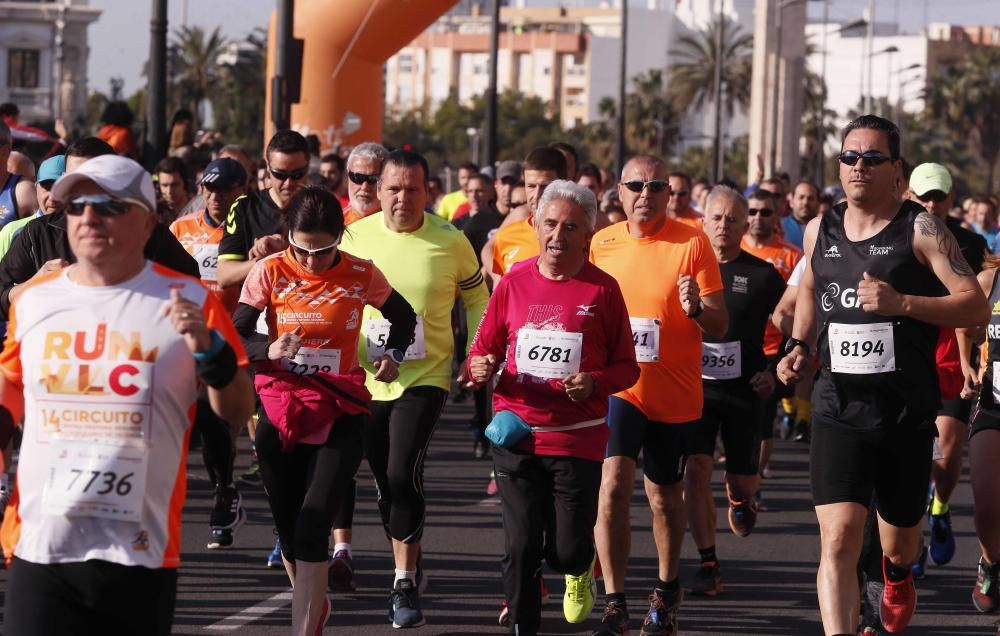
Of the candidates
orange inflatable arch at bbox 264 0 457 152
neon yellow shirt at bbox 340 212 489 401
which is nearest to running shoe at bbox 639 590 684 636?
neon yellow shirt at bbox 340 212 489 401

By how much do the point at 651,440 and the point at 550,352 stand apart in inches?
59.1

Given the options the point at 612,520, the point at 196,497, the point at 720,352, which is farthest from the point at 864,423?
Answer: the point at 196,497

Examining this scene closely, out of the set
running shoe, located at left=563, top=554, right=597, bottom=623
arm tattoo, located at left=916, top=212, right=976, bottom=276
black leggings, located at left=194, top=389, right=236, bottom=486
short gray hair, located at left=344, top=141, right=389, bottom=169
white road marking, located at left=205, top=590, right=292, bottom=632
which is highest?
short gray hair, located at left=344, top=141, right=389, bottom=169

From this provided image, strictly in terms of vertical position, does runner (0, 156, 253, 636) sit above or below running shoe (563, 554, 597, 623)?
above

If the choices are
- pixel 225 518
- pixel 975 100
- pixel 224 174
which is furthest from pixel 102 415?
pixel 975 100

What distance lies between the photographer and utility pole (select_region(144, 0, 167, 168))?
58.0 ft

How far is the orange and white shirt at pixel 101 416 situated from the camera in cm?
465

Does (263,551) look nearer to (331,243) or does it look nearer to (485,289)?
(485,289)

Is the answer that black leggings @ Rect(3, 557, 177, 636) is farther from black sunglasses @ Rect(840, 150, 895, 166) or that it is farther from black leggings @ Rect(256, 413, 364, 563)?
black sunglasses @ Rect(840, 150, 895, 166)

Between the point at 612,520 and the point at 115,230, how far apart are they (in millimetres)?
3892

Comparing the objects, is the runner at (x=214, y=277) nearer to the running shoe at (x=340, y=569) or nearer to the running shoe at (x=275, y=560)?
the running shoe at (x=275, y=560)

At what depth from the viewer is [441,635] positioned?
7965 mm

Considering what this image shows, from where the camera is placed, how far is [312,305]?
7375mm

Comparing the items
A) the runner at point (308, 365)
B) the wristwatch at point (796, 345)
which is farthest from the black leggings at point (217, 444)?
the wristwatch at point (796, 345)
